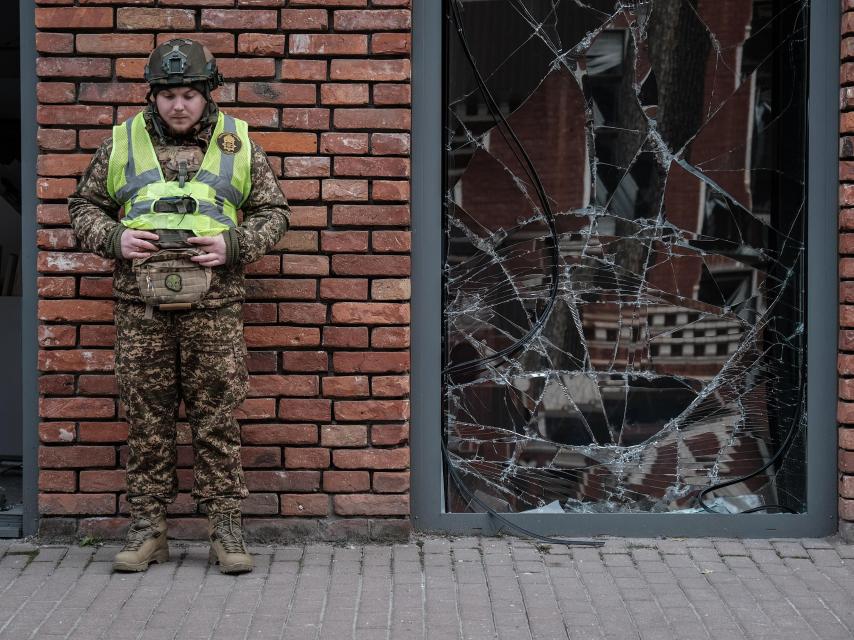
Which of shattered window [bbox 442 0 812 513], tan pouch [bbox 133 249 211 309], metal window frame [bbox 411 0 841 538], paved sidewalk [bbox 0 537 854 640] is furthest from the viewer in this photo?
shattered window [bbox 442 0 812 513]

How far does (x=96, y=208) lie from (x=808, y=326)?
2.98 meters

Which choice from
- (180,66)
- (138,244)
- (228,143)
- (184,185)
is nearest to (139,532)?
(138,244)

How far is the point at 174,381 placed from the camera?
428 centimetres

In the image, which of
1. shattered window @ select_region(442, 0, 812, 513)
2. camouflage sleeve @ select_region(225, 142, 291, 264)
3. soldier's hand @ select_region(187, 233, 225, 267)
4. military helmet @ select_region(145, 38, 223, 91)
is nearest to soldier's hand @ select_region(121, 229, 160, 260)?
soldier's hand @ select_region(187, 233, 225, 267)

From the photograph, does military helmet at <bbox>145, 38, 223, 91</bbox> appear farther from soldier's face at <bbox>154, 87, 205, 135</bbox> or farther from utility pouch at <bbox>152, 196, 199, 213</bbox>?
utility pouch at <bbox>152, 196, 199, 213</bbox>

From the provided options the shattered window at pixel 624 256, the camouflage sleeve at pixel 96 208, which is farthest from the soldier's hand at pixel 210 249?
the shattered window at pixel 624 256

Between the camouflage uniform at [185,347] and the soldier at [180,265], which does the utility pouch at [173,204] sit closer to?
the soldier at [180,265]

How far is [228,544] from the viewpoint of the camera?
431 cm

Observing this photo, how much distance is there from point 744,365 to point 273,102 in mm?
2347

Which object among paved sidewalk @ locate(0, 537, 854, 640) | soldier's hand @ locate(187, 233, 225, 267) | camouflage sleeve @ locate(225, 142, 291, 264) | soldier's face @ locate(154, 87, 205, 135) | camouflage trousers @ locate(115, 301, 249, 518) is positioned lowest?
paved sidewalk @ locate(0, 537, 854, 640)

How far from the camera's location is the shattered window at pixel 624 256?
488 cm

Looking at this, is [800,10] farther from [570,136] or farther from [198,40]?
[198,40]

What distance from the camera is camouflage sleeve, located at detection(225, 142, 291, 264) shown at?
4.14 m

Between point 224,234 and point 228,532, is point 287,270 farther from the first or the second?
point 228,532
